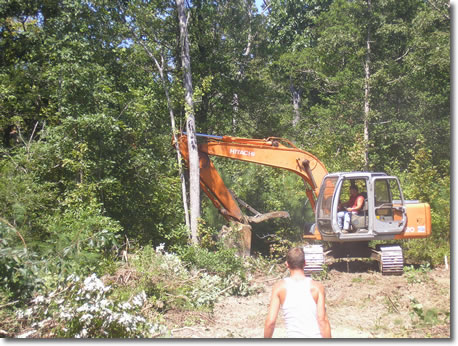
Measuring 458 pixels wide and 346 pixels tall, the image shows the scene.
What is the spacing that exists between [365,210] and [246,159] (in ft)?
9.04

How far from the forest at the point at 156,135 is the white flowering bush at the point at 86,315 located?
0.8 inches

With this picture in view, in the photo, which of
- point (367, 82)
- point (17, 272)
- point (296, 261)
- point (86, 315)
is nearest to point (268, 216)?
point (17, 272)

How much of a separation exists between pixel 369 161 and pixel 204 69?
6256 mm

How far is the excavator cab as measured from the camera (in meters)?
9.54

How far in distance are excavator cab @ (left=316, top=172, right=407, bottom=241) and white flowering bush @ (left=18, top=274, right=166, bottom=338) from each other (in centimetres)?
457

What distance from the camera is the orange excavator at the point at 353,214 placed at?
9570 mm

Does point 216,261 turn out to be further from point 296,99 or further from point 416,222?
point 296,99

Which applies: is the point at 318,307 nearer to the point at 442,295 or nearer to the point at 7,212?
the point at 442,295

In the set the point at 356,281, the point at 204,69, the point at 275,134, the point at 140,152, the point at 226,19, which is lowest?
the point at 356,281

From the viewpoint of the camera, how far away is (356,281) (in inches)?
376

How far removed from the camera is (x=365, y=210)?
31.8 feet

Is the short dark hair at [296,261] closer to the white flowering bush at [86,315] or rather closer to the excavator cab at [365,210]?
the white flowering bush at [86,315]

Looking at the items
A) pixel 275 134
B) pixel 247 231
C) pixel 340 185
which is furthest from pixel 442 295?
pixel 275 134

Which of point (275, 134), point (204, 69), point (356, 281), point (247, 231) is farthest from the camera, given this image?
point (275, 134)
